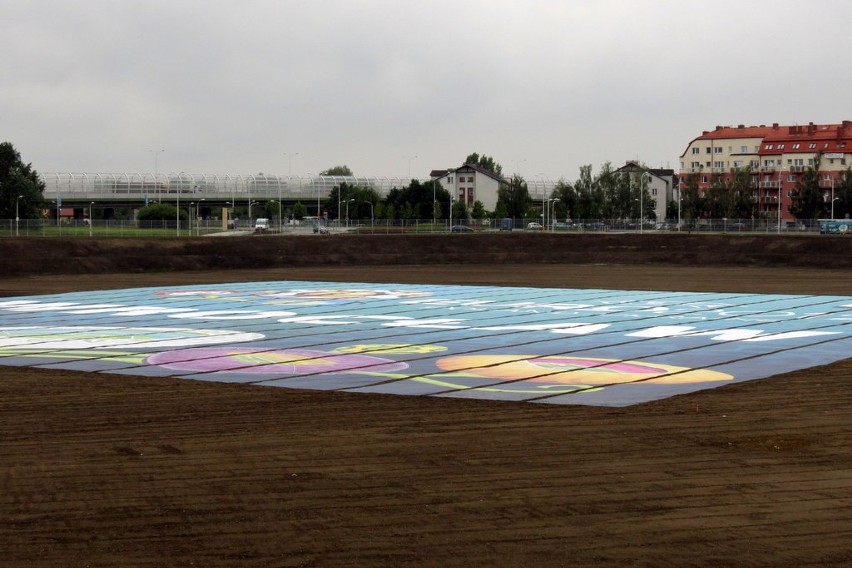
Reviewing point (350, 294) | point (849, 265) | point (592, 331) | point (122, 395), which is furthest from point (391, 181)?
point (122, 395)

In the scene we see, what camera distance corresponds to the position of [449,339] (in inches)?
1243

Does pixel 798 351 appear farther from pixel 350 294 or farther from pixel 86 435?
pixel 350 294

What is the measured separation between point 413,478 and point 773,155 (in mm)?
175438

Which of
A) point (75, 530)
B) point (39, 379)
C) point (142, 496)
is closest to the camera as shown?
point (75, 530)

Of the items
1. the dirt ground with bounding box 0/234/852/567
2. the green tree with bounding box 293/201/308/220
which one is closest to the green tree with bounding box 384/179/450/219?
the green tree with bounding box 293/201/308/220

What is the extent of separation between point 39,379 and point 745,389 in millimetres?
15105

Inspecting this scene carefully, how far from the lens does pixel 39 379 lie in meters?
23.9

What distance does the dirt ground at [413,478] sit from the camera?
37.3 feet

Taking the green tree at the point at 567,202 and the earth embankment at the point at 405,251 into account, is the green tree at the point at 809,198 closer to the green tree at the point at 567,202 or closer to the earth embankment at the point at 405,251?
the green tree at the point at 567,202

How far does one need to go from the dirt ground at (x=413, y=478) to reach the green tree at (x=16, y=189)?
110 m

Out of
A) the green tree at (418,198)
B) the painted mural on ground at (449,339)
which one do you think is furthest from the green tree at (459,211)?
the painted mural on ground at (449,339)

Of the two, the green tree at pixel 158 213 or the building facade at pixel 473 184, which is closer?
the green tree at pixel 158 213

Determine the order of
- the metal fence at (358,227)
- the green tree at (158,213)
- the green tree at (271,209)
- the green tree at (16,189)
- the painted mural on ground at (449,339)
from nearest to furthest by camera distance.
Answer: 1. the painted mural on ground at (449,339)
2. the metal fence at (358,227)
3. the green tree at (16,189)
4. the green tree at (158,213)
5. the green tree at (271,209)

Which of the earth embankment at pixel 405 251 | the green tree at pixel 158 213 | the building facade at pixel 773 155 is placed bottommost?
the earth embankment at pixel 405 251
